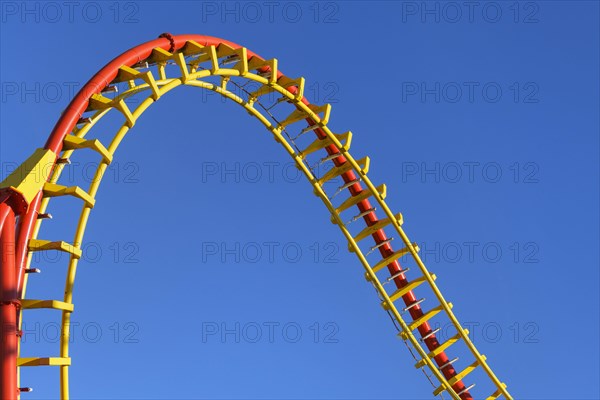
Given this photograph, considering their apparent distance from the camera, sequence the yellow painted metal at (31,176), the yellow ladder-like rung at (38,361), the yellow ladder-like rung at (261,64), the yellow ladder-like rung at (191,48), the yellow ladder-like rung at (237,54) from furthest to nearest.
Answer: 1. the yellow ladder-like rung at (261,64)
2. the yellow ladder-like rung at (237,54)
3. the yellow ladder-like rung at (191,48)
4. the yellow painted metal at (31,176)
5. the yellow ladder-like rung at (38,361)

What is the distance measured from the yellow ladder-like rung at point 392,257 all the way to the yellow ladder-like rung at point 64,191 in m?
9.03

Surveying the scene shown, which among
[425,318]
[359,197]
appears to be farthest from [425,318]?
[359,197]

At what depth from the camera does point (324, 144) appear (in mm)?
18891

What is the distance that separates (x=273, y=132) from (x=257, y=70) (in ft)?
4.24

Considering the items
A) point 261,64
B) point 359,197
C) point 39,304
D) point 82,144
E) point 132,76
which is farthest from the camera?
point 359,197

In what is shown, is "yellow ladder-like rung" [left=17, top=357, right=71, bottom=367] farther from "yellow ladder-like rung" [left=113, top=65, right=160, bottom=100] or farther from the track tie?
the track tie

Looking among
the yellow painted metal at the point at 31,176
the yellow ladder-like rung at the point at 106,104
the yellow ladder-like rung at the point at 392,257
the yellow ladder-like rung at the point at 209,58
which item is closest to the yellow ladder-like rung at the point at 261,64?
the yellow ladder-like rung at the point at 209,58

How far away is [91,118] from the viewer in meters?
12.6

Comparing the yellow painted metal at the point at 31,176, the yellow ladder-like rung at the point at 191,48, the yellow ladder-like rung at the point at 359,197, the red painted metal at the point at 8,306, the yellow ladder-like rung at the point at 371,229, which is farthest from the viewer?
the yellow ladder-like rung at the point at 371,229

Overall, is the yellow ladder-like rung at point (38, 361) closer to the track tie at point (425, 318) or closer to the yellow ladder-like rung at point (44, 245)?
the yellow ladder-like rung at point (44, 245)

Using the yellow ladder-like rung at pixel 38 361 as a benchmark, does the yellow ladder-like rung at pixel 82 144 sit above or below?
above

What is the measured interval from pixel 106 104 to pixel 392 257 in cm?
886

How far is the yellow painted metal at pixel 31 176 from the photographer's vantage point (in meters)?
11.0

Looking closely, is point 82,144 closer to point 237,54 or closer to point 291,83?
point 237,54
